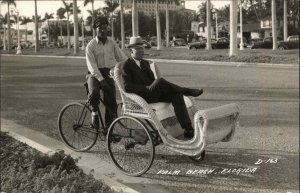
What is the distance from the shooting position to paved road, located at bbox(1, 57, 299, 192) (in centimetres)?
520

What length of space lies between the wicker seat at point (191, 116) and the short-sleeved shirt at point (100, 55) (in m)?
0.33

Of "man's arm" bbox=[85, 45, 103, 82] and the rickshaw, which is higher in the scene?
"man's arm" bbox=[85, 45, 103, 82]

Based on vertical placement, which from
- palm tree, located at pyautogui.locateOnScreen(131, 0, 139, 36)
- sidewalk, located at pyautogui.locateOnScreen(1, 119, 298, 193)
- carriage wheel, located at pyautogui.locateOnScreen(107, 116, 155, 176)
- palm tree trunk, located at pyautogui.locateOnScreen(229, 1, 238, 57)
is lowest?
sidewalk, located at pyautogui.locateOnScreen(1, 119, 298, 193)

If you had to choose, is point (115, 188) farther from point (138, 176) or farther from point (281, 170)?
point (281, 170)

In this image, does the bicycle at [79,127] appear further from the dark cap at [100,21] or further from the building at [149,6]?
the building at [149,6]

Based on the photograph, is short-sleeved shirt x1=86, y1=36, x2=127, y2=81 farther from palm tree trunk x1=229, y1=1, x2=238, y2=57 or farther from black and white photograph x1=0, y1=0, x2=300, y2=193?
palm tree trunk x1=229, y1=1, x2=238, y2=57

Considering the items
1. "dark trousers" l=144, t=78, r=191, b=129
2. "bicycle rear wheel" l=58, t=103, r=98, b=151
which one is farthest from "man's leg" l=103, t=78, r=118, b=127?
"dark trousers" l=144, t=78, r=191, b=129

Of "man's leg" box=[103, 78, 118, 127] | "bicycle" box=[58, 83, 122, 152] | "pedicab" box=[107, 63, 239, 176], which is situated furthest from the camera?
"bicycle" box=[58, 83, 122, 152]

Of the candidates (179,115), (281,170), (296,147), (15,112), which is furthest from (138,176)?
(15,112)

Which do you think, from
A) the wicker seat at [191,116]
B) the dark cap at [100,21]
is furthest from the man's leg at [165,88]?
the dark cap at [100,21]

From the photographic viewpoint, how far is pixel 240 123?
831 centimetres

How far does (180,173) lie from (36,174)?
1.61 meters

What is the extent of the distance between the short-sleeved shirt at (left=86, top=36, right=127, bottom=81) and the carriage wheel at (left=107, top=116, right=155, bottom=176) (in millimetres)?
636

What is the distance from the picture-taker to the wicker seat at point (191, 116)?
4.79 meters
